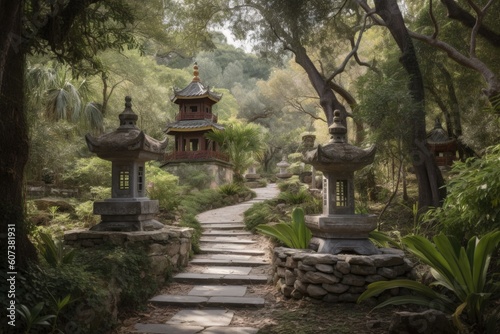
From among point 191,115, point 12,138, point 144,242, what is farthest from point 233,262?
point 191,115

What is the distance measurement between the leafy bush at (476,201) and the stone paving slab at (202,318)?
2.92 metres

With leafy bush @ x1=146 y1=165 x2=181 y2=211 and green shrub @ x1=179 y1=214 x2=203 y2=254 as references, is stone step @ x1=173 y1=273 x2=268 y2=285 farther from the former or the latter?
leafy bush @ x1=146 y1=165 x2=181 y2=211

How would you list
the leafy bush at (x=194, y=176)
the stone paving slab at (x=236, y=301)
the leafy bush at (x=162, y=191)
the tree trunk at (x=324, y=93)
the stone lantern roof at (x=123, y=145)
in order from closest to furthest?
1. the stone paving slab at (x=236, y=301)
2. the stone lantern roof at (x=123, y=145)
3. the leafy bush at (x=162, y=191)
4. the tree trunk at (x=324, y=93)
5. the leafy bush at (x=194, y=176)

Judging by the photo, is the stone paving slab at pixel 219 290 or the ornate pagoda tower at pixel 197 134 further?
the ornate pagoda tower at pixel 197 134

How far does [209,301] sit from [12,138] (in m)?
3.06

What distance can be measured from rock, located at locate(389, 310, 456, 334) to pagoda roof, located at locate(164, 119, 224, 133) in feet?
58.1

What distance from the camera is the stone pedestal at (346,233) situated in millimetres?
5641

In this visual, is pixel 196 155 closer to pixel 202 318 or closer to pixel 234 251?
pixel 234 251

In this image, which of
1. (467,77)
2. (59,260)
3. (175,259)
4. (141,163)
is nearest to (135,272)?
(59,260)

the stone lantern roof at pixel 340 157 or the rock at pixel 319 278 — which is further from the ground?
the stone lantern roof at pixel 340 157

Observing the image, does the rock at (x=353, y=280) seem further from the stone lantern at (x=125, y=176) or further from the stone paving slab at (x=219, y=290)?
the stone lantern at (x=125, y=176)

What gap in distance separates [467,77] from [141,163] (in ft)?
32.5

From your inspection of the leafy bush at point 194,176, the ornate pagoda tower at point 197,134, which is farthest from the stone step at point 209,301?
the ornate pagoda tower at point 197,134

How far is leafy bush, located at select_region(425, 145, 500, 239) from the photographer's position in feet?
13.0
